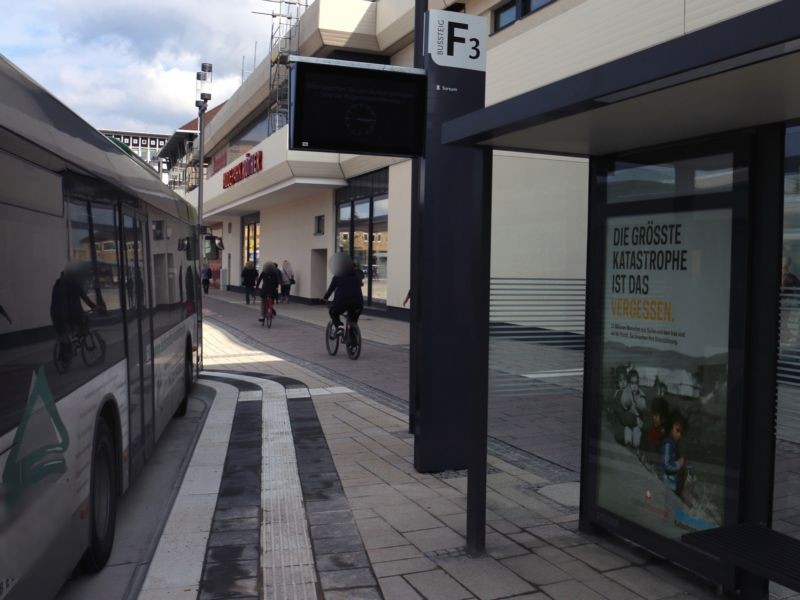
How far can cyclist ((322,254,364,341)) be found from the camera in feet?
42.2

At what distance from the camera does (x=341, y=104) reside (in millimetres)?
5410

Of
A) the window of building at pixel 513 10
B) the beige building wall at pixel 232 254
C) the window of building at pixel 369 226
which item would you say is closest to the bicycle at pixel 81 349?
the window of building at pixel 513 10

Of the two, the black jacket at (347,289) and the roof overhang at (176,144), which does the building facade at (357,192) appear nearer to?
the black jacket at (347,289)

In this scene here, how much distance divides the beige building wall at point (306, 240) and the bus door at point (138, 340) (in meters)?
22.0

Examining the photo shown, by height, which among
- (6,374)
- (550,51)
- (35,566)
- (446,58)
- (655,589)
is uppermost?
(550,51)

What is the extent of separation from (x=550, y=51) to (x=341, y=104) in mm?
8997

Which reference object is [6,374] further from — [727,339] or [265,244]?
[265,244]

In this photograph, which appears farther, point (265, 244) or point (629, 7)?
point (265, 244)

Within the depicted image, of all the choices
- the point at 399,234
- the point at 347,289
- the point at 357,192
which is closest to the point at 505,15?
the point at 399,234

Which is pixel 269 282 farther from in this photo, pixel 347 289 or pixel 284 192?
pixel 284 192

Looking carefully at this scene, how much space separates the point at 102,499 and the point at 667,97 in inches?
140

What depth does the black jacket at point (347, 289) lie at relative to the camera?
12.9m

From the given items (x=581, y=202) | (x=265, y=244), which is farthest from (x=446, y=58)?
(x=265, y=244)

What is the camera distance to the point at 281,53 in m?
26.2
